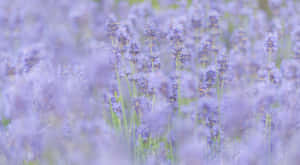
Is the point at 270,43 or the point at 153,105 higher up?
the point at 270,43

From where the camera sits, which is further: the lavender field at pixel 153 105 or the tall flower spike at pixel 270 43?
the tall flower spike at pixel 270 43

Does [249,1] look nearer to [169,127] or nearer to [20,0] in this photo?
[169,127]

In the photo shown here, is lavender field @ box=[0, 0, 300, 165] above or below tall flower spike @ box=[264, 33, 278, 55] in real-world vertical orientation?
below

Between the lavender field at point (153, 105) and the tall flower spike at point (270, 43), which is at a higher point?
the tall flower spike at point (270, 43)

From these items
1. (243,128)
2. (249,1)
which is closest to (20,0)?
(249,1)

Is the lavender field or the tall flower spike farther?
the tall flower spike

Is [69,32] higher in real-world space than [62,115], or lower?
higher

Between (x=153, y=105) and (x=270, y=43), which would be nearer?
(x=153, y=105)

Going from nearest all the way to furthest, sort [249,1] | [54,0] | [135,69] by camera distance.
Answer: [135,69] → [249,1] → [54,0]

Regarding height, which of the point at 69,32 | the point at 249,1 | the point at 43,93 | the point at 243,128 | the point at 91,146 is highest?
the point at 249,1

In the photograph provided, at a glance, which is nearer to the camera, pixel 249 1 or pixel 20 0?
pixel 249 1

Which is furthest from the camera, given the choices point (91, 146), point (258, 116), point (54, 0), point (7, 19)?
point (54, 0)
